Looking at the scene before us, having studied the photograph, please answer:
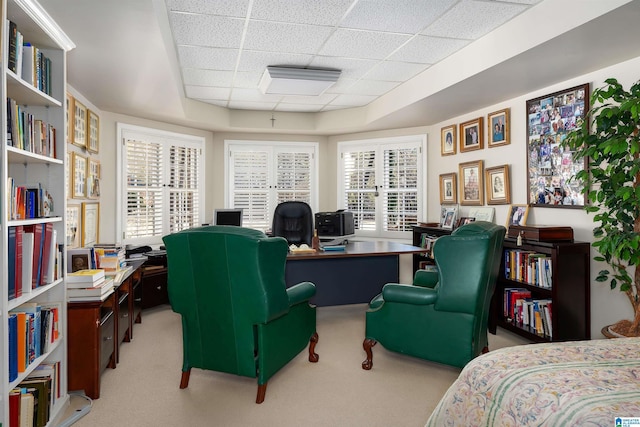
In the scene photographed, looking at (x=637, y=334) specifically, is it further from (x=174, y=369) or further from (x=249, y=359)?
(x=174, y=369)

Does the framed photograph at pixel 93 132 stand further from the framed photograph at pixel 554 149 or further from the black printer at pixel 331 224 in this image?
the framed photograph at pixel 554 149

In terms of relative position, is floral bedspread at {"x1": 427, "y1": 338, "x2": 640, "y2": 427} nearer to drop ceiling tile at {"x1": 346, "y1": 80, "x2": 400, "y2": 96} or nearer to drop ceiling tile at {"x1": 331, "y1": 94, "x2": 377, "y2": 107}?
drop ceiling tile at {"x1": 346, "y1": 80, "x2": 400, "y2": 96}

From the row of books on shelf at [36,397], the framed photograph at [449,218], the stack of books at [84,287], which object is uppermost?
the framed photograph at [449,218]

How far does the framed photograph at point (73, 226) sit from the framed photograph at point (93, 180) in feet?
1.25

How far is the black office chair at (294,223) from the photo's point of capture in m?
5.30

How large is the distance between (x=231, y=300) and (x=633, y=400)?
2.09 metres

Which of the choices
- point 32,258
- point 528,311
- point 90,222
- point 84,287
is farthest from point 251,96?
point 528,311

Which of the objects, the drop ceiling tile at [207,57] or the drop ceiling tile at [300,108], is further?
the drop ceiling tile at [300,108]

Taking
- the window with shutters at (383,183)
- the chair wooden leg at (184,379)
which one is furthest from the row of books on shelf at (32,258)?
the window with shutters at (383,183)

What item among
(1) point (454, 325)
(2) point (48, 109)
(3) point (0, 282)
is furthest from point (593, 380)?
(2) point (48, 109)

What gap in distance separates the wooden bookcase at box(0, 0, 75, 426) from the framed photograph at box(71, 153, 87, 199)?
63.1 inches

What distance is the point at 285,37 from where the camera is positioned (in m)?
3.62

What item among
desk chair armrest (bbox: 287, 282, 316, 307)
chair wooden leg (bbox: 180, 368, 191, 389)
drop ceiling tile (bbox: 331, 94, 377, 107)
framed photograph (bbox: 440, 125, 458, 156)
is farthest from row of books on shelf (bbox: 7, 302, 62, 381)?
framed photograph (bbox: 440, 125, 458, 156)

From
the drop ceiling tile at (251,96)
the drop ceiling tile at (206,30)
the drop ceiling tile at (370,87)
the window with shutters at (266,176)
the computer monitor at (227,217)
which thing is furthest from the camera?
the window with shutters at (266,176)
